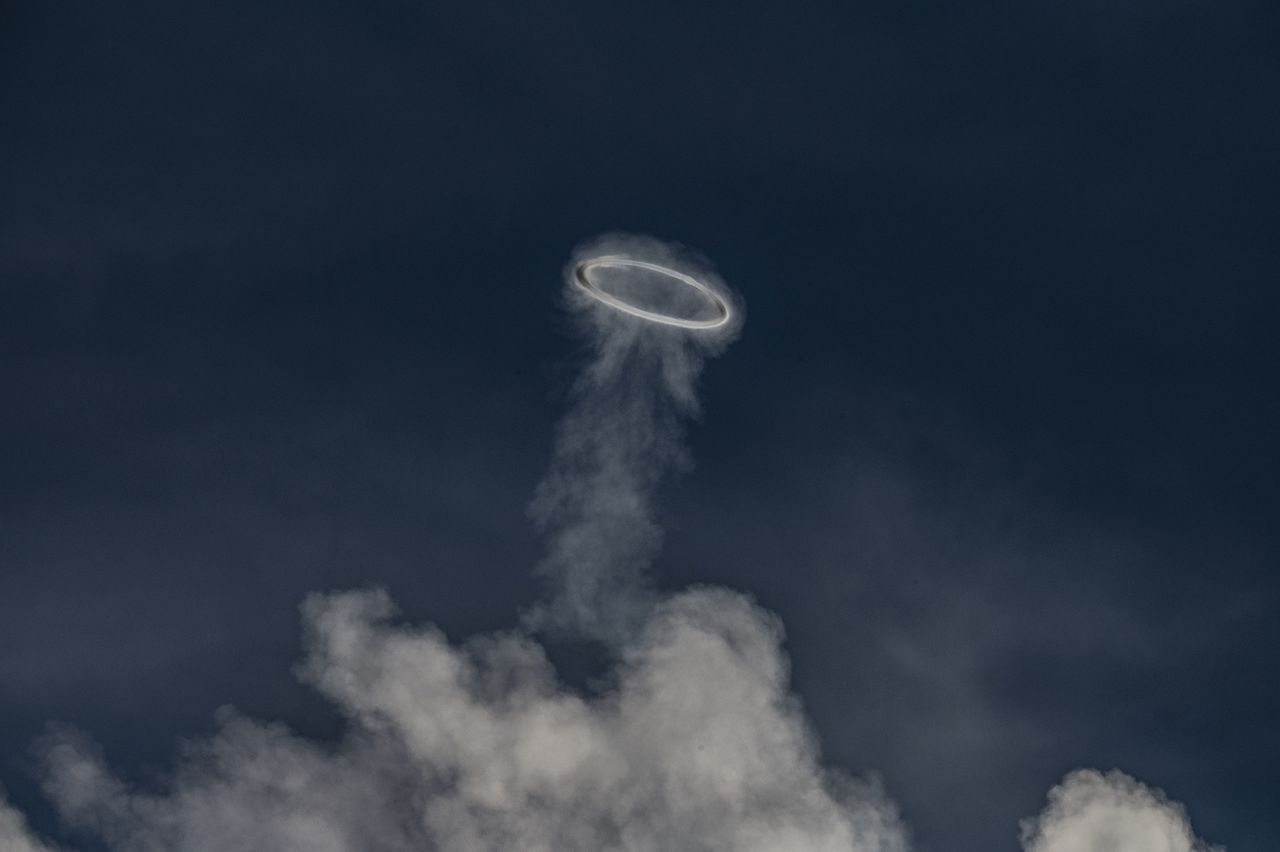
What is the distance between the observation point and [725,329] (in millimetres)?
167750

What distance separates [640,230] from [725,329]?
1408 cm

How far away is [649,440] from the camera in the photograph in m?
172

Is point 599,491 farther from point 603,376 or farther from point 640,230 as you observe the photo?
point 640,230

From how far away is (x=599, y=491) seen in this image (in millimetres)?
172125

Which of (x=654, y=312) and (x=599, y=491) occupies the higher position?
(x=654, y=312)

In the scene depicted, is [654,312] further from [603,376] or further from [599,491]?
[599,491]

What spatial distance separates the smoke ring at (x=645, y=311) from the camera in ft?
544

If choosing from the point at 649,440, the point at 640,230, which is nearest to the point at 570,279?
the point at 640,230

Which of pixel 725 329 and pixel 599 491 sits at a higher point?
pixel 725 329

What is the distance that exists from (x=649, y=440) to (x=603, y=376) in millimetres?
8801

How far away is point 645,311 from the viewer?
171375 mm

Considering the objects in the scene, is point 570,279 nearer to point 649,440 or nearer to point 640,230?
point 640,230

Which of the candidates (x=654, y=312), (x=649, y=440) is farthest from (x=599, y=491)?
(x=654, y=312)

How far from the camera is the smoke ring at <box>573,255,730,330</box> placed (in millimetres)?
165875
